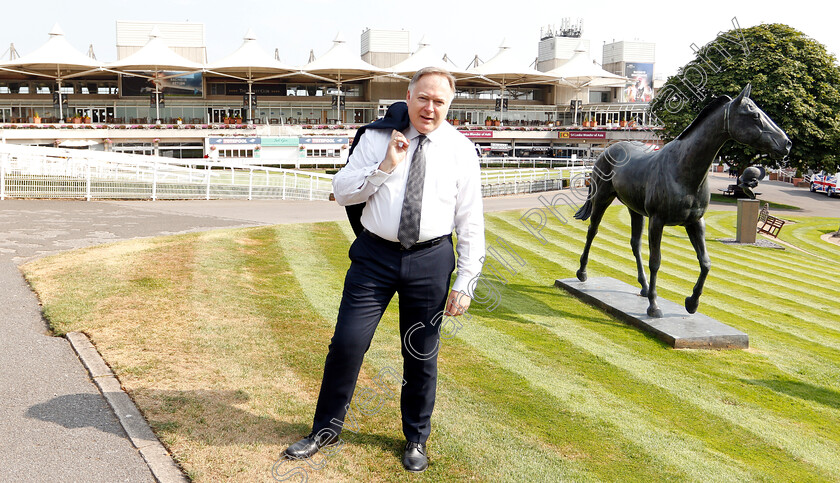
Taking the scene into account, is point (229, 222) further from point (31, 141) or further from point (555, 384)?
point (31, 141)

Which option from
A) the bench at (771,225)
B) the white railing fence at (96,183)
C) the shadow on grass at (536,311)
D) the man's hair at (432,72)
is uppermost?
the man's hair at (432,72)

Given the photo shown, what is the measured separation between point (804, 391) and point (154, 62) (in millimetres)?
61078

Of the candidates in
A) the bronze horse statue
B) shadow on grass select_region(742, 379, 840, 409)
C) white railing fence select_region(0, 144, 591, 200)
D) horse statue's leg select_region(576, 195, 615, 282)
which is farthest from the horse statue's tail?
white railing fence select_region(0, 144, 591, 200)

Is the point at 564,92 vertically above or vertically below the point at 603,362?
above

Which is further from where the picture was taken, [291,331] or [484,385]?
[291,331]

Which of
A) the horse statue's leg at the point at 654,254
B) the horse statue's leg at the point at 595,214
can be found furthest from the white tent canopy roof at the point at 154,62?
the horse statue's leg at the point at 654,254

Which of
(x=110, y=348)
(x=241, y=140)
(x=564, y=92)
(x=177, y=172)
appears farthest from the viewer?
(x=564, y=92)

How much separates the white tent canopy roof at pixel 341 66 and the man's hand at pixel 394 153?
61560 mm

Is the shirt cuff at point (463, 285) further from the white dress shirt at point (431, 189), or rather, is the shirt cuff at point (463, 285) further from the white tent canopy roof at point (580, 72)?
the white tent canopy roof at point (580, 72)

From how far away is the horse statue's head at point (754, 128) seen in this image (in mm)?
5984

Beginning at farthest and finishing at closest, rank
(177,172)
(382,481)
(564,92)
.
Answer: (564,92)
(177,172)
(382,481)

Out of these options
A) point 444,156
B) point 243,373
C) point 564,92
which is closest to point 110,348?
point 243,373

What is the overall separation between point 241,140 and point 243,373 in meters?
47.5

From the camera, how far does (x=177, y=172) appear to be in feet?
72.5
